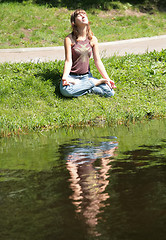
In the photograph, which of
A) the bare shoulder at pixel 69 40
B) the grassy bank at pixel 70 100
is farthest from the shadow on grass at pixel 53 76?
the bare shoulder at pixel 69 40

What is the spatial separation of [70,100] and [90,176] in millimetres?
4675

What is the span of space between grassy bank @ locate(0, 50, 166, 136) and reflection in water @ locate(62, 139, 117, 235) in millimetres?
1943

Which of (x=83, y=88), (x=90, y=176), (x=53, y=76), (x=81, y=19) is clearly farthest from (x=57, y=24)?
(x=90, y=176)

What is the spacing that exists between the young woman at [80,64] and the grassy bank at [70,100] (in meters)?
0.18

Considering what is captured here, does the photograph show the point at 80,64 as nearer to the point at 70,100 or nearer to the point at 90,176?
the point at 70,100

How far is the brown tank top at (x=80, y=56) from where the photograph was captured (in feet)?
28.5

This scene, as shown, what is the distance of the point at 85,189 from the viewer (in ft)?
11.9

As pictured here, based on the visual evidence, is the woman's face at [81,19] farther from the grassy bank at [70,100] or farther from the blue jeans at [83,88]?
the grassy bank at [70,100]

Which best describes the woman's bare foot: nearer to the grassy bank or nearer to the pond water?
the grassy bank

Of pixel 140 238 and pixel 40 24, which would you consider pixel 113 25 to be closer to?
pixel 40 24

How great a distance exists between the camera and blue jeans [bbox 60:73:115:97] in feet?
28.0

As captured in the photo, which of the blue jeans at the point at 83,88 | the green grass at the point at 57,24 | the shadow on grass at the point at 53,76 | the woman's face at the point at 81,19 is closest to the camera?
the woman's face at the point at 81,19

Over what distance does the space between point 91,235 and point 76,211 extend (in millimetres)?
430

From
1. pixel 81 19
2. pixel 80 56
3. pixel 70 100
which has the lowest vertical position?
pixel 70 100
